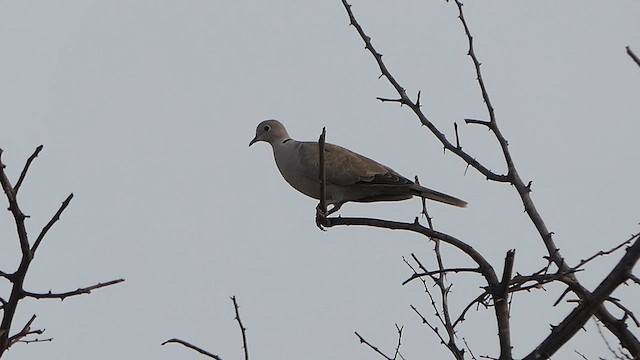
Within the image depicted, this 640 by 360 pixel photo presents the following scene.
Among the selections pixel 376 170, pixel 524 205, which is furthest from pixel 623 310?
pixel 376 170

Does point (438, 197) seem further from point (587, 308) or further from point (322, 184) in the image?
point (587, 308)

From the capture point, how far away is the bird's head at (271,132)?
20.9ft

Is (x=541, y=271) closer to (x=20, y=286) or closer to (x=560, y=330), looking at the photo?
(x=560, y=330)

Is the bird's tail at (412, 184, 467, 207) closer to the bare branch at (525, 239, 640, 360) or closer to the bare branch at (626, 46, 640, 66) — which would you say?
the bare branch at (525, 239, 640, 360)

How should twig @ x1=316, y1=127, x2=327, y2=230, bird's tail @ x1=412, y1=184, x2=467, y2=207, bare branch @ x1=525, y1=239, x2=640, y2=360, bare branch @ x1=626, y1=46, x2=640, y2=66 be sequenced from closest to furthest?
bare branch @ x1=626, y1=46, x2=640, y2=66 → bare branch @ x1=525, y1=239, x2=640, y2=360 → twig @ x1=316, y1=127, x2=327, y2=230 → bird's tail @ x1=412, y1=184, x2=467, y2=207

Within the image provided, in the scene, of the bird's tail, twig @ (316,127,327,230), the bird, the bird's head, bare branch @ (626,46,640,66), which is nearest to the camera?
bare branch @ (626,46,640,66)

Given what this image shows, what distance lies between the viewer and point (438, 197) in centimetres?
516

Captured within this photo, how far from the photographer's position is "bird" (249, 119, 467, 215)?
5383 millimetres

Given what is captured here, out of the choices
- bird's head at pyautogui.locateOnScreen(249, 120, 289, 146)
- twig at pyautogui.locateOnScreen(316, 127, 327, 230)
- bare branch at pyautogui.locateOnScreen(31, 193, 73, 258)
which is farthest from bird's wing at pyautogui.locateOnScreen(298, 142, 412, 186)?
bare branch at pyautogui.locateOnScreen(31, 193, 73, 258)

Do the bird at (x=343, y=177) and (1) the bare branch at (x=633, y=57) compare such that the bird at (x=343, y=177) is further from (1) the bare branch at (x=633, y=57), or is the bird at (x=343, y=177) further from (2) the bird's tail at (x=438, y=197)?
(1) the bare branch at (x=633, y=57)

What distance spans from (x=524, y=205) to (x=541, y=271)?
67 cm

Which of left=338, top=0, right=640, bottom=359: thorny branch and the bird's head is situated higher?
the bird's head

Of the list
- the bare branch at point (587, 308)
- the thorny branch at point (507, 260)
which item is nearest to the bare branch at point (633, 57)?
the thorny branch at point (507, 260)

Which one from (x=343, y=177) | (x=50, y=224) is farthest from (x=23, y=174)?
(x=343, y=177)
